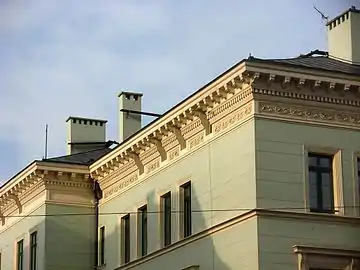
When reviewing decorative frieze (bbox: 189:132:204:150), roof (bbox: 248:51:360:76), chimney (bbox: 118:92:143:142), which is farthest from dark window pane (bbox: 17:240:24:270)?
roof (bbox: 248:51:360:76)

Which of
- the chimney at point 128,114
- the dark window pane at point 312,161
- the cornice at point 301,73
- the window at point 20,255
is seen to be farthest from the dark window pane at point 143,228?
the cornice at point 301,73

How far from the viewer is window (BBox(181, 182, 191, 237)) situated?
32938 mm

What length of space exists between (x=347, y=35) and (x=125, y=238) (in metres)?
10.8

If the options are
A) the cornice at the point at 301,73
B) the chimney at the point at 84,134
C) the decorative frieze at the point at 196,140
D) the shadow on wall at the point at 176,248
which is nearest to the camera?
the cornice at the point at 301,73

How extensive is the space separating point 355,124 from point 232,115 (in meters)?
3.58

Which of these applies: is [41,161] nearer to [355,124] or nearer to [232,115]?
[232,115]

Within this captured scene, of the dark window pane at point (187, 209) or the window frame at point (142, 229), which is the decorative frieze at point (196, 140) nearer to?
the dark window pane at point (187, 209)

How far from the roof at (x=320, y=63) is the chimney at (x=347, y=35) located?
328 mm

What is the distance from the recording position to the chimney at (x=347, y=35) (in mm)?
33375

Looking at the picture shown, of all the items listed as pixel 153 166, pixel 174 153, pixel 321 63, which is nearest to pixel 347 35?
pixel 321 63

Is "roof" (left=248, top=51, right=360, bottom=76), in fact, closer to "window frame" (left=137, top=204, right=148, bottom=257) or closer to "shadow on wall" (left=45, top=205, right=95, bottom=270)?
"window frame" (left=137, top=204, right=148, bottom=257)

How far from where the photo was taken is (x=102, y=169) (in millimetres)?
39000

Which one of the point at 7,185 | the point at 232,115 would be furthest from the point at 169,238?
the point at 7,185

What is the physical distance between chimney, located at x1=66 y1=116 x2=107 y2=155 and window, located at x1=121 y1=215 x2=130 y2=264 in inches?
→ 343
